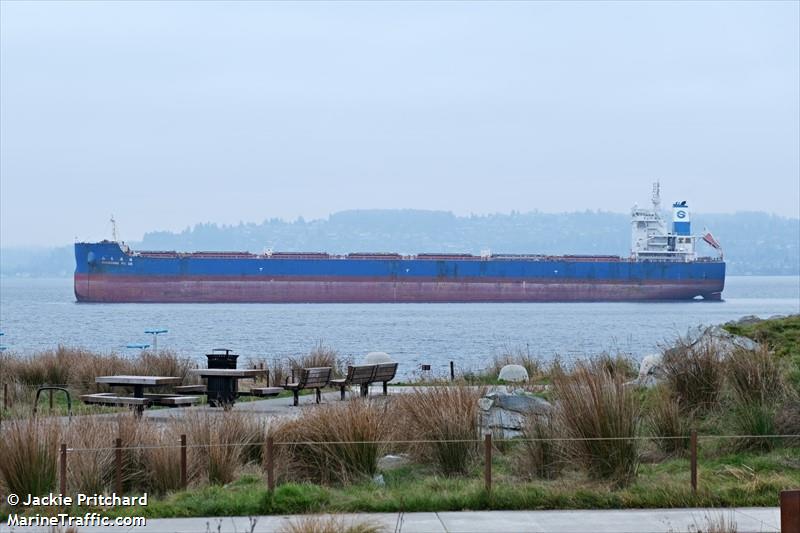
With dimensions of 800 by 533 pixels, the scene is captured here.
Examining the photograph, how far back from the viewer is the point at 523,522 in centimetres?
689

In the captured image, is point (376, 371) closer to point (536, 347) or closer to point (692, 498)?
point (692, 498)

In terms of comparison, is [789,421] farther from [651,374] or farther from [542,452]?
[651,374]

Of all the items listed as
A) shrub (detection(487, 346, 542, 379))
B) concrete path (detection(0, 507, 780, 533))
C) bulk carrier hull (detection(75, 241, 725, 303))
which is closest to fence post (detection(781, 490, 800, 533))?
concrete path (detection(0, 507, 780, 533))

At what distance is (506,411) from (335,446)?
6.69 feet

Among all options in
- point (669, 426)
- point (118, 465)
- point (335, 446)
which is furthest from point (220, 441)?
point (669, 426)

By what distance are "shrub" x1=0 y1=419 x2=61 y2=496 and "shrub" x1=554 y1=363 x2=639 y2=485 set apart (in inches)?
153

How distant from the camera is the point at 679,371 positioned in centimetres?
1070

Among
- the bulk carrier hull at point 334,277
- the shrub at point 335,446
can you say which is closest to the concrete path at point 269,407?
the shrub at point 335,446

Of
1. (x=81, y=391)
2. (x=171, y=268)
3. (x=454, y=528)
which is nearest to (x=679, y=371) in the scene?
(x=454, y=528)

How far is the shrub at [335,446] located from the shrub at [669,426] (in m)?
2.61

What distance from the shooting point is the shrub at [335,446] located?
27.3 ft

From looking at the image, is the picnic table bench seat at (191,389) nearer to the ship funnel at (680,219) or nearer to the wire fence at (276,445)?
the wire fence at (276,445)

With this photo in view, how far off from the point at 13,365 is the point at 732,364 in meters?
10.7

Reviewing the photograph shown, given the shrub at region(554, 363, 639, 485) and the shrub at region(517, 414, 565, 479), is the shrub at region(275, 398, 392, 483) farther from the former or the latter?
the shrub at region(554, 363, 639, 485)
